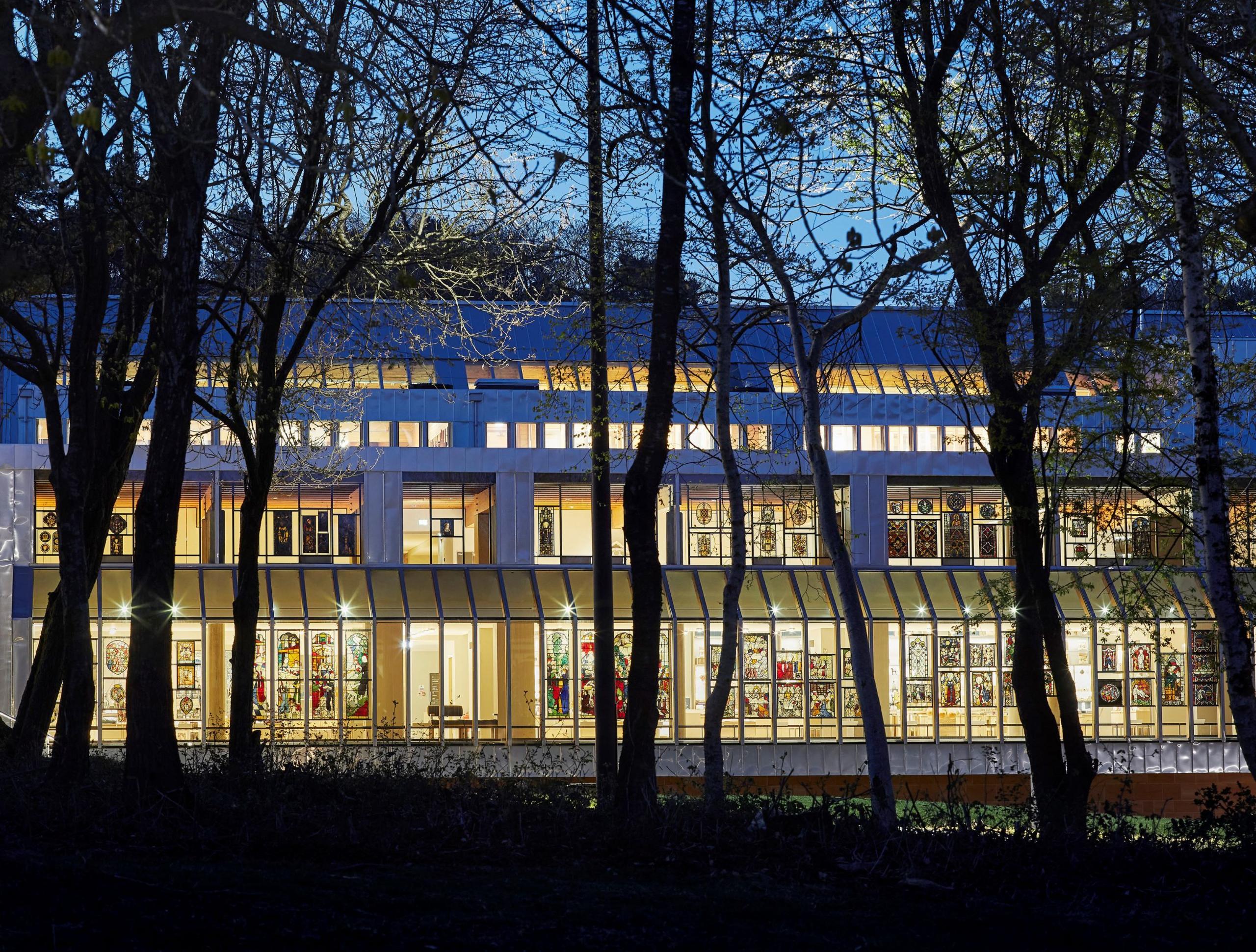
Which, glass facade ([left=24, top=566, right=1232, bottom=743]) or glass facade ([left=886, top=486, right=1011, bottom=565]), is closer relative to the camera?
glass facade ([left=24, top=566, right=1232, bottom=743])

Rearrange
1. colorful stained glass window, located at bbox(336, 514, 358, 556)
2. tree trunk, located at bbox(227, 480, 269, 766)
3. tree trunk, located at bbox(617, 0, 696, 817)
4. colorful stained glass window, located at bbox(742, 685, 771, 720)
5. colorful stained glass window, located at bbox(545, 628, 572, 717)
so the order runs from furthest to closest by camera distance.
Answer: colorful stained glass window, located at bbox(336, 514, 358, 556) < colorful stained glass window, located at bbox(742, 685, 771, 720) < colorful stained glass window, located at bbox(545, 628, 572, 717) < tree trunk, located at bbox(227, 480, 269, 766) < tree trunk, located at bbox(617, 0, 696, 817)

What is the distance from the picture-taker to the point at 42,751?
1633 cm

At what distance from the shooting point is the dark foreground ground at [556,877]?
755cm

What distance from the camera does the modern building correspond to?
30.2 metres

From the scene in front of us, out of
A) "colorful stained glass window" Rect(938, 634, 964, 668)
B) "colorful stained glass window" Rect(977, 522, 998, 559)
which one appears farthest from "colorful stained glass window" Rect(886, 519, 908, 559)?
"colorful stained glass window" Rect(938, 634, 964, 668)

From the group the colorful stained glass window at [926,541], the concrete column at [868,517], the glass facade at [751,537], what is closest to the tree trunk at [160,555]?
the glass facade at [751,537]

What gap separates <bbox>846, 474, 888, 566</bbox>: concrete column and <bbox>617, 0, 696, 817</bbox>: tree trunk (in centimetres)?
2141

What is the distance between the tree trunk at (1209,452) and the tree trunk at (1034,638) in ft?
Result: 8.28

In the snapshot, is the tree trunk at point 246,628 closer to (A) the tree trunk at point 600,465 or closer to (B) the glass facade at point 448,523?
(A) the tree trunk at point 600,465

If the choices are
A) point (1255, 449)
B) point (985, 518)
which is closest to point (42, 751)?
point (985, 518)

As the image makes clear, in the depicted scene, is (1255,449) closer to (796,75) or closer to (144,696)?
(796,75)

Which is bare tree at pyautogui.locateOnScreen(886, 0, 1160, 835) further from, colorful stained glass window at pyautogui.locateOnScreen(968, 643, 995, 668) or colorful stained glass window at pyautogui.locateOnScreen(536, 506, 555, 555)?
colorful stained glass window at pyautogui.locateOnScreen(536, 506, 555, 555)

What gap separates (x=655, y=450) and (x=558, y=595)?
18.9 m

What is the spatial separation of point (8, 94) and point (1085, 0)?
8.00 m
